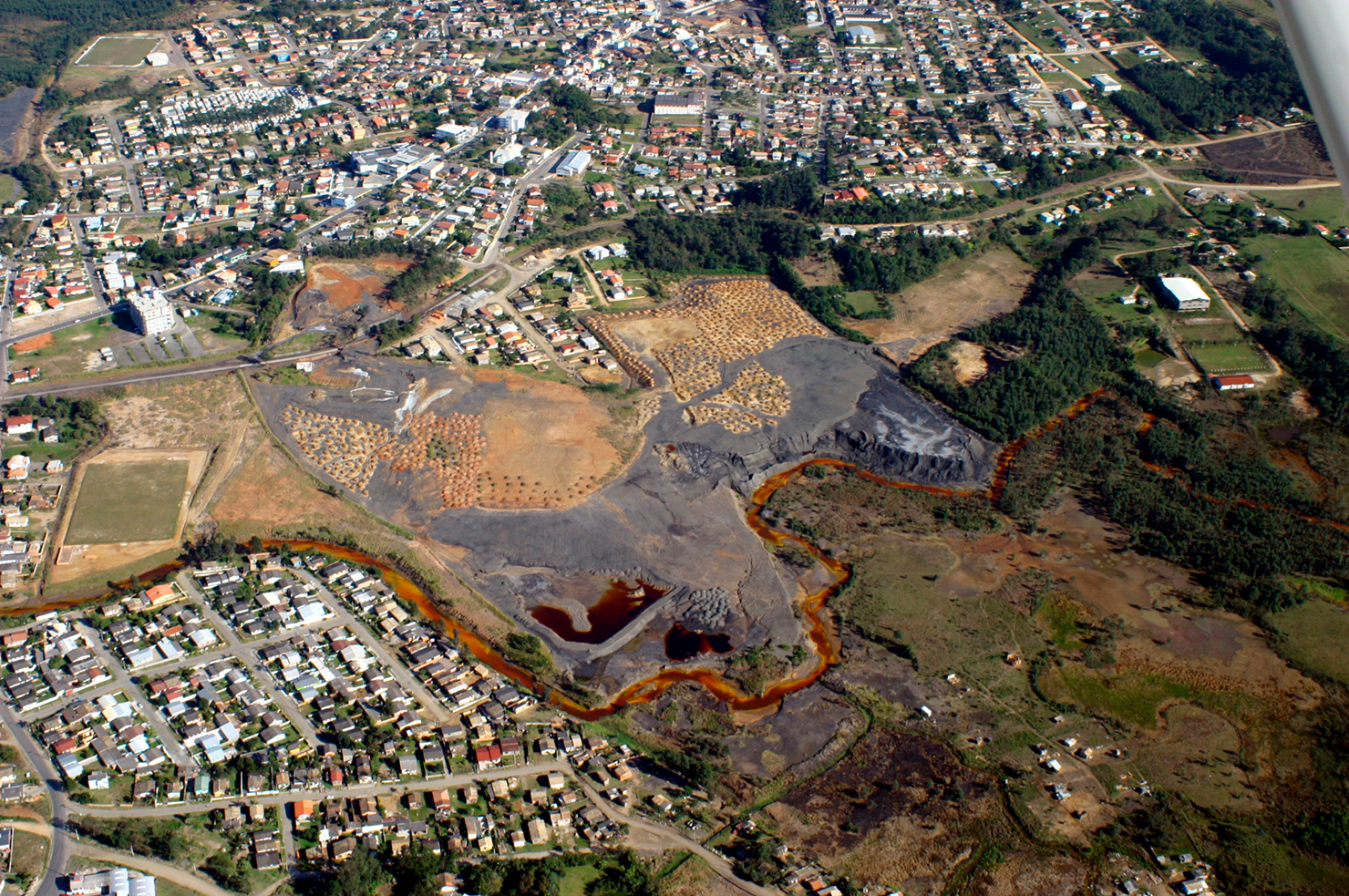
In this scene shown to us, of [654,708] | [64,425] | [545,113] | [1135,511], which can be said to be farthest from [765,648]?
[545,113]

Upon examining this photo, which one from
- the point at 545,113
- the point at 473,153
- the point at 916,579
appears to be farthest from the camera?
the point at 545,113

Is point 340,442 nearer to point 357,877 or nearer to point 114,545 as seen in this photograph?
point 114,545

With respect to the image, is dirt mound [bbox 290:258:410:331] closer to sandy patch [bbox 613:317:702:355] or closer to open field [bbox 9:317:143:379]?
open field [bbox 9:317:143:379]

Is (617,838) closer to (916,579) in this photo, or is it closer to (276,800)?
(276,800)

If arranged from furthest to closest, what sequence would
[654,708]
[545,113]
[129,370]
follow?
[545,113] → [129,370] → [654,708]

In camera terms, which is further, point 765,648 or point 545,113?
point 545,113

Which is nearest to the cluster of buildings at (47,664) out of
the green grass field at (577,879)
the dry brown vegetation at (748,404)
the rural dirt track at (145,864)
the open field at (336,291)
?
the rural dirt track at (145,864)
